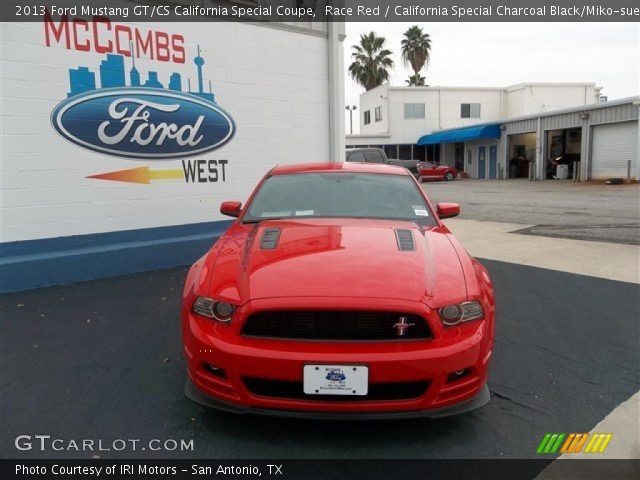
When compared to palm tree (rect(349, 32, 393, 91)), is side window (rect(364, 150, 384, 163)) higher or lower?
lower

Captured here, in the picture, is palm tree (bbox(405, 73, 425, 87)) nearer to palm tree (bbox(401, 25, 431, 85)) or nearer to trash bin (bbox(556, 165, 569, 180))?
palm tree (bbox(401, 25, 431, 85))

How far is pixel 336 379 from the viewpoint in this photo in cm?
225

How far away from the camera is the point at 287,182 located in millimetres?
4059

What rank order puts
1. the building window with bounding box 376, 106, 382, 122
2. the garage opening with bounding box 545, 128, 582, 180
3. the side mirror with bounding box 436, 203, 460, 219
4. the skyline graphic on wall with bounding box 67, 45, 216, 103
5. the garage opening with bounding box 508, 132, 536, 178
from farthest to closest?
1. the building window with bounding box 376, 106, 382, 122
2. the garage opening with bounding box 508, 132, 536, 178
3. the garage opening with bounding box 545, 128, 582, 180
4. the skyline graphic on wall with bounding box 67, 45, 216, 103
5. the side mirror with bounding box 436, 203, 460, 219

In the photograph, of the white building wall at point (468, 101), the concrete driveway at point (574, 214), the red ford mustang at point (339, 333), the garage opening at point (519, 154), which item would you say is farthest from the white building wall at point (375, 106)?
the red ford mustang at point (339, 333)

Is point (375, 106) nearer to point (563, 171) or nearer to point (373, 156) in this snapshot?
point (563, 171)

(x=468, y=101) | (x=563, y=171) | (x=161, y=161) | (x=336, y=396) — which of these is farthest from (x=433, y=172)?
(x=336, y=396)

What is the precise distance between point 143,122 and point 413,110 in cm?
3283

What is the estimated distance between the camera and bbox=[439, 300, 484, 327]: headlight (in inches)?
94.0

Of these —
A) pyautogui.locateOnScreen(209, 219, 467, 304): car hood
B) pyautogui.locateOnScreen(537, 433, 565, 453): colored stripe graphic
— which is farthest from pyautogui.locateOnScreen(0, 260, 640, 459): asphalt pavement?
pyautogui.locateOnScreen(209, 219, 467, 304): car hood

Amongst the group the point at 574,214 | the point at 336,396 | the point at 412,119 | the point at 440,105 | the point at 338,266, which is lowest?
the point at 574,214

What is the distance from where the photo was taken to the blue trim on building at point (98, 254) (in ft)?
17.8

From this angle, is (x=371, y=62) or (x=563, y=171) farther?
(x=371, y=62)

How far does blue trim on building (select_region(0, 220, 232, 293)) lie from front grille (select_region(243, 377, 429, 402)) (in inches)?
167
